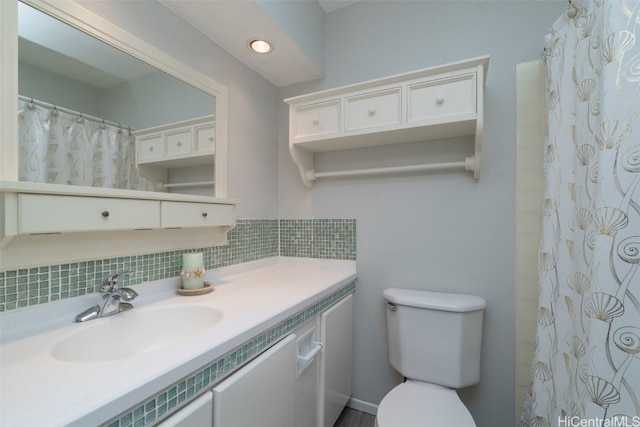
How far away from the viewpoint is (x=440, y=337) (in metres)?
1.30

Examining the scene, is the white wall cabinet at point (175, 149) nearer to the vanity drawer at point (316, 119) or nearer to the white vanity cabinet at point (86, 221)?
the white vanity cabinet at point (86, 221)

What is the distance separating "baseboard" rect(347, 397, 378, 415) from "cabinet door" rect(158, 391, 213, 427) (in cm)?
129

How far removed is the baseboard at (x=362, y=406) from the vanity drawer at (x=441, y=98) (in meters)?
1.69

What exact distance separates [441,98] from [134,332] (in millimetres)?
1593

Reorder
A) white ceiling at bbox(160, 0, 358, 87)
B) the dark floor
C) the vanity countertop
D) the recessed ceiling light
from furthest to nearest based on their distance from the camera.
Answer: the dark floor → the recessed ceiling light → white ceiling at bbox(160, 0, 358, 87) → the vanity countertop

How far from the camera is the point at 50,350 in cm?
69

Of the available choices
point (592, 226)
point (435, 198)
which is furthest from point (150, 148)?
point (592, 226)

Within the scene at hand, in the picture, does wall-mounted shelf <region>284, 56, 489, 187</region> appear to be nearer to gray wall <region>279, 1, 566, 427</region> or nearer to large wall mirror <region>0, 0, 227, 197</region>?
Result: gray wall <region>279, 1, 566, 427</region>

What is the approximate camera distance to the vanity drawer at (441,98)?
1206 millimetres

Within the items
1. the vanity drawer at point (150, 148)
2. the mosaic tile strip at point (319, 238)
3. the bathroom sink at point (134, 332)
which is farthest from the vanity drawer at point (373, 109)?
the bathroom sink at point (134, 332)

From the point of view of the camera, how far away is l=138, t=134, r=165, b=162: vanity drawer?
1.07 m

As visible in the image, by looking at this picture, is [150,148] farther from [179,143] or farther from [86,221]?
[86,221]

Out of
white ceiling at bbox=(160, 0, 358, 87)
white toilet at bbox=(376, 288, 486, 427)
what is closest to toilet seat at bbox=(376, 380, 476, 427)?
white toilet at bbox=(376, 288, 486, 427)

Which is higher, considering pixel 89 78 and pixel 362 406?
pixel 89 78
